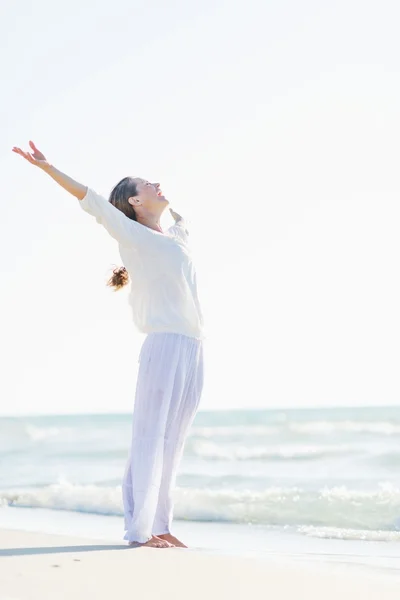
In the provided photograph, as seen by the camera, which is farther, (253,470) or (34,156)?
(253,470)

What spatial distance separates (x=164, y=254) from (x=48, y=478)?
30.4 feet

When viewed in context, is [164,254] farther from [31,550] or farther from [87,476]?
[87,476]

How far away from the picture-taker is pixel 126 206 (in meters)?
4.88

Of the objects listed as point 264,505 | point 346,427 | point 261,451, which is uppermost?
point 346,427

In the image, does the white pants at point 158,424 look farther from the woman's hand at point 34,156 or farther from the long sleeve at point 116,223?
the woman's hand at point 34,156

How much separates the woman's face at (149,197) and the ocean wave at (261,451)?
455 inches

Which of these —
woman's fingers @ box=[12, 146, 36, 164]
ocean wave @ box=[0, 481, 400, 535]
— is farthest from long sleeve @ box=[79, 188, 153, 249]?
ocean wave @ box=[0, 481, 400, 535]

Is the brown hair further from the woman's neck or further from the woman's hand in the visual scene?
the woman's hand

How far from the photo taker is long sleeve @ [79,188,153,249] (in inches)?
175

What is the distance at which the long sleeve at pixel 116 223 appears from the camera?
175 inches

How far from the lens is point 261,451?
59.9ft

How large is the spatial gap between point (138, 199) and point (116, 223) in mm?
350

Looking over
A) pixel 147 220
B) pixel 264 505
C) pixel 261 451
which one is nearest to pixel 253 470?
pixel 261 451

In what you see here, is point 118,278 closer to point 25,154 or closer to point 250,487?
point 25,154
